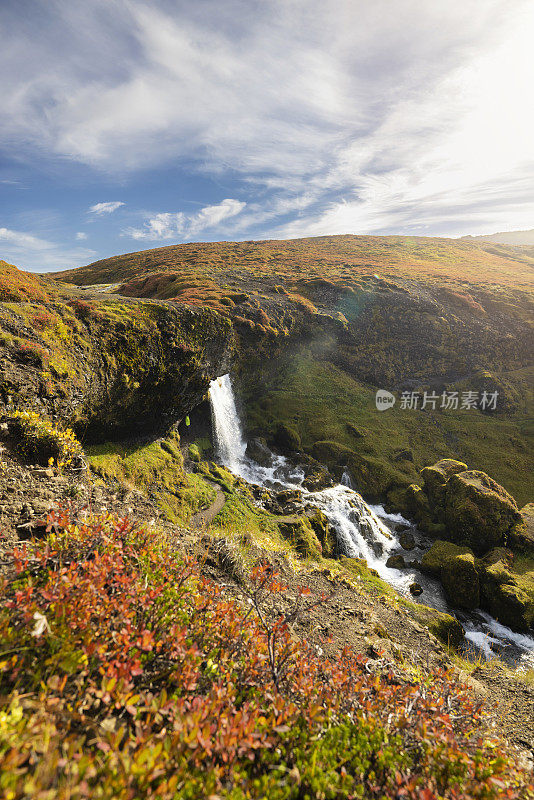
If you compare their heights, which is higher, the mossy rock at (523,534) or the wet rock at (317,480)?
the wet rock at (317,480)

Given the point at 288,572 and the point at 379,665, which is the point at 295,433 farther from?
the point at 379,665

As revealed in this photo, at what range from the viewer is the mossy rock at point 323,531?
829 inches

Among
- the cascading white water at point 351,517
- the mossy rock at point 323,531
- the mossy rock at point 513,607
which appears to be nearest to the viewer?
the cascading white water at point 351,517

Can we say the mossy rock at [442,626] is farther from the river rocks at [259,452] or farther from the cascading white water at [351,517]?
the river rocks at [259,452]

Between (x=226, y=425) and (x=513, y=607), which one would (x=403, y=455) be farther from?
(x=226, y=425)

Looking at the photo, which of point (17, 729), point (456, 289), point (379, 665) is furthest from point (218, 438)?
point (456, 289)

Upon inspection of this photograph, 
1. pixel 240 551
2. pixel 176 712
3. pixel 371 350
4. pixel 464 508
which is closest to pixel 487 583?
pixel 464 508

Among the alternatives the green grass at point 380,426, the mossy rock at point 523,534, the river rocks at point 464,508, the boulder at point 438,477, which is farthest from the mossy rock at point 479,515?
the green grass at point 380,426

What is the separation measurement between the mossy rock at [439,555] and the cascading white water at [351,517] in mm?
761

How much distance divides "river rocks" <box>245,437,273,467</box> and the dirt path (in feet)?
31.5

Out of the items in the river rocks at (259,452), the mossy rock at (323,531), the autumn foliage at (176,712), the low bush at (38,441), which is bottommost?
the mossy rock at (323,531)

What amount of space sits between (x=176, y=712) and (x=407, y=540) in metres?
26.8

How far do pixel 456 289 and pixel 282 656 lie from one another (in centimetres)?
7481

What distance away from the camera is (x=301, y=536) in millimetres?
19609
